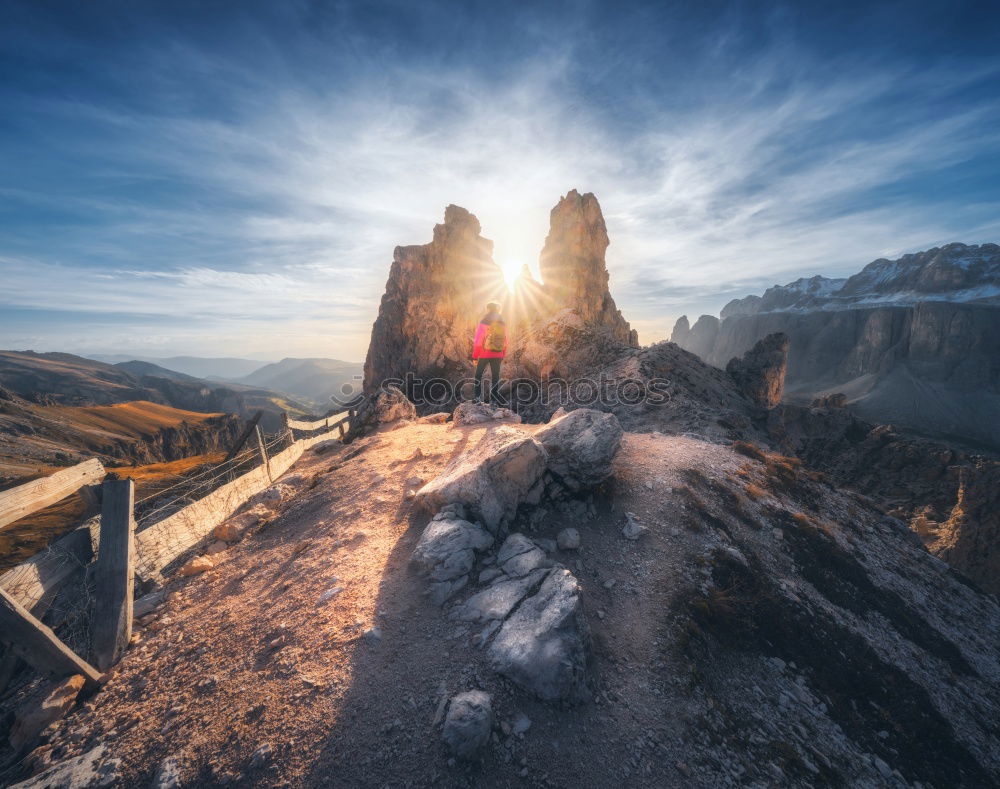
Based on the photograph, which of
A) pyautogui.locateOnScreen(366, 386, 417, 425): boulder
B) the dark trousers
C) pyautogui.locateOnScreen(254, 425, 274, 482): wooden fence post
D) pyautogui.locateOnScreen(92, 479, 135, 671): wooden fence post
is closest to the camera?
pyautogui.locateOnScreen(92, 479, 135, 671): wooden fence post

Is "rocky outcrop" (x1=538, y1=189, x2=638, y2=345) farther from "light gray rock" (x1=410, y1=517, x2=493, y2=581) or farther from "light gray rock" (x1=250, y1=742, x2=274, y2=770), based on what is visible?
"light gray rock" (x1=250, y1=742, x2=274, y2=770)

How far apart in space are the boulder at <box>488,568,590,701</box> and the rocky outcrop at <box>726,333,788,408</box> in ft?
87.1

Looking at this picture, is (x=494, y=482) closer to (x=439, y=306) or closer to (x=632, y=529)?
(x=632, y=529)

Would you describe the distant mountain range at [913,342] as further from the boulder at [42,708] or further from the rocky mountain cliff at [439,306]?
the boulder at [42,708]

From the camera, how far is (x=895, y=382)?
4520 inches

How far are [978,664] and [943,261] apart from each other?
219386mm

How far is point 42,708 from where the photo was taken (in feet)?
13.5

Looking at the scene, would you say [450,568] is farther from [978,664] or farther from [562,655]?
[978,664]

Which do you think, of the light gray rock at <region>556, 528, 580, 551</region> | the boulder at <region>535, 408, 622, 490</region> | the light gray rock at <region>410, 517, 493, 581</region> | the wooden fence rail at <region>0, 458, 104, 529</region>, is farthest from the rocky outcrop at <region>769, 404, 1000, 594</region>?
the wooden fence rail at <region>0, 458, 104, 529</region>

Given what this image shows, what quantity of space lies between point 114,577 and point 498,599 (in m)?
5.73

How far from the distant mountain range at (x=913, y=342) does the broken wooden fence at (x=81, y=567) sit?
134 metres

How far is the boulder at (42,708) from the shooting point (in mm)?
4012

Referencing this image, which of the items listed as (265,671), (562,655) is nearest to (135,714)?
(265,671)

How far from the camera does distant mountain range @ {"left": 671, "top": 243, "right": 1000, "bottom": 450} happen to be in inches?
3967
